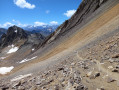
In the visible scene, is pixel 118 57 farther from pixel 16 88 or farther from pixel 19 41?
pixel 19 41

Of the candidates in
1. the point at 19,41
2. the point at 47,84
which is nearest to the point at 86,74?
the point at 47,84

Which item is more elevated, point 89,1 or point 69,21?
point 89,1

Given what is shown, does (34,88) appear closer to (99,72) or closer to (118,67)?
(99,72)

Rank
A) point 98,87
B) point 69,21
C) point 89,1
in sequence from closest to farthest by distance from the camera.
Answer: point 98,87 < point 89,1 < point 69,21

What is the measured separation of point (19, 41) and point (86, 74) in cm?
18020

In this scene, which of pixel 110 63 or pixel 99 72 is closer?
pixel 99 72

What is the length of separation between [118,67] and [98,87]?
2.52m

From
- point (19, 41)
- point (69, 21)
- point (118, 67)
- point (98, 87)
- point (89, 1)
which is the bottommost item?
point (98, 87)

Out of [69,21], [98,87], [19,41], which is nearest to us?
[98,87]

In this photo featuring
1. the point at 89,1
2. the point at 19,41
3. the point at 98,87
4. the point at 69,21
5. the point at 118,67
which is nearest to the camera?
the point at 98,87

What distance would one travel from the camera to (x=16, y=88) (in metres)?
10.2

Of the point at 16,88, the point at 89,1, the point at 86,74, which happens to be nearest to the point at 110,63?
the point at 86,74

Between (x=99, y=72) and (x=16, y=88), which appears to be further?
(x=16, y=88)

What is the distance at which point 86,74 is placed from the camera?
9.30 metres
